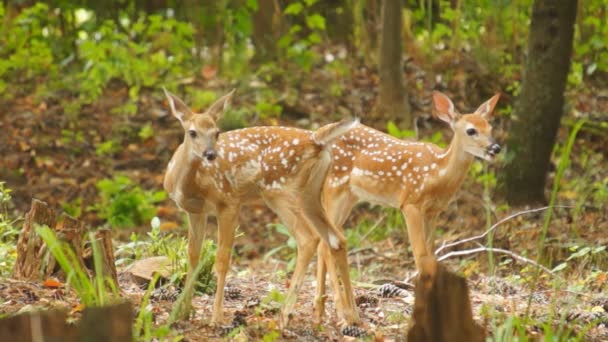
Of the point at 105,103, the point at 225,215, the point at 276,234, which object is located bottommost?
the point at 276,234

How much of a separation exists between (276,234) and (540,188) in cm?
269

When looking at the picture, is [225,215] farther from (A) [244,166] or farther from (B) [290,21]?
(B) [290,21]

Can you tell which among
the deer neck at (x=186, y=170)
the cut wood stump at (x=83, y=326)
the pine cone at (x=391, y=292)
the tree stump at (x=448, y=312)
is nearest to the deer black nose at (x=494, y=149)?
the pine cone at (x=391, y=292)

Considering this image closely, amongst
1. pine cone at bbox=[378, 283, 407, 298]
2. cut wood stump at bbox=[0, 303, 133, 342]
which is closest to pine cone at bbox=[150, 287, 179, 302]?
pine cone at bbox=[378, 283, 407, 298]

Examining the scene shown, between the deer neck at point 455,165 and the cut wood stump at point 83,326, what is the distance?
391 centimetres

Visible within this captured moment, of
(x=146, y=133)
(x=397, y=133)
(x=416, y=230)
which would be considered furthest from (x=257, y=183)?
(x=146, y=133)

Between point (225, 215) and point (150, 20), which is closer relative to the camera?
point (225, 215)

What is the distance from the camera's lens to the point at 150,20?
14.2 metres

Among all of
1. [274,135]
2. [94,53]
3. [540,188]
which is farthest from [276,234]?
[274,135]

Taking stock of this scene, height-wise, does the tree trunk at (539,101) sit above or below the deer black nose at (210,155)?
below

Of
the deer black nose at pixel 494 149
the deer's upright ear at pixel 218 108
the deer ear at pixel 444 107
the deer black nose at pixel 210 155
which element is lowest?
the deer black nose at pixel 494 149

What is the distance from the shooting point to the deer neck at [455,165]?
273 inches

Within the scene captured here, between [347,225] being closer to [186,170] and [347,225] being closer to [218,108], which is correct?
[218,108]

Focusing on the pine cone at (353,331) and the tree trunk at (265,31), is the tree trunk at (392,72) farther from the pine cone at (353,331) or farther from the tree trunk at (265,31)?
the pine cone at (353,331)
